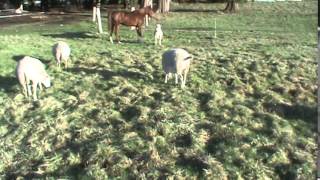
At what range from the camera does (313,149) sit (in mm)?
11891

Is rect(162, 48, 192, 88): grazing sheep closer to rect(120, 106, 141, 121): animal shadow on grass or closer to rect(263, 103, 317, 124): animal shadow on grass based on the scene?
rect(120, 106, 141, 121): animal shadow on grass

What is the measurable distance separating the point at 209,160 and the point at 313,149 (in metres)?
2.29

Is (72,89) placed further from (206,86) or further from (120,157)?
(120,157)

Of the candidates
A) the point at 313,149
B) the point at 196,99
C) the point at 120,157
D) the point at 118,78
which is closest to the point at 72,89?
the point at 118,78

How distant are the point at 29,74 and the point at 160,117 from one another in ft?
12.8

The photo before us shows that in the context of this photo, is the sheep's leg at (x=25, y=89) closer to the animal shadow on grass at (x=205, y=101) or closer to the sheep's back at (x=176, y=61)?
the sheep's back at (x=176, y=61)

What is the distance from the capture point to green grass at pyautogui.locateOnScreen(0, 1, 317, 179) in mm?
11406

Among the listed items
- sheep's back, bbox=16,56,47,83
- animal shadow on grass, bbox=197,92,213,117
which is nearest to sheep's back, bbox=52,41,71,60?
sheep's back, bbox=16,56,47,83

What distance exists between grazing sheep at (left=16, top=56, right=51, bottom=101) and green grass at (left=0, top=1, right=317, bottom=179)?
342 mm

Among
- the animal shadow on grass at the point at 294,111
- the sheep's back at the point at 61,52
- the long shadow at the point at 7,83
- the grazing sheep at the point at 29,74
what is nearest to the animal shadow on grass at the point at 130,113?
the grazing sheep at the point at 29,74

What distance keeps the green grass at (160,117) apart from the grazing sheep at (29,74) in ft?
1.12

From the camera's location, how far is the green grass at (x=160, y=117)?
449 inches

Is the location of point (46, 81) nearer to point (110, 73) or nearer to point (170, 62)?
point (110, 73)

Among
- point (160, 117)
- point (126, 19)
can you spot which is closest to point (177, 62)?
point (160, 117)
